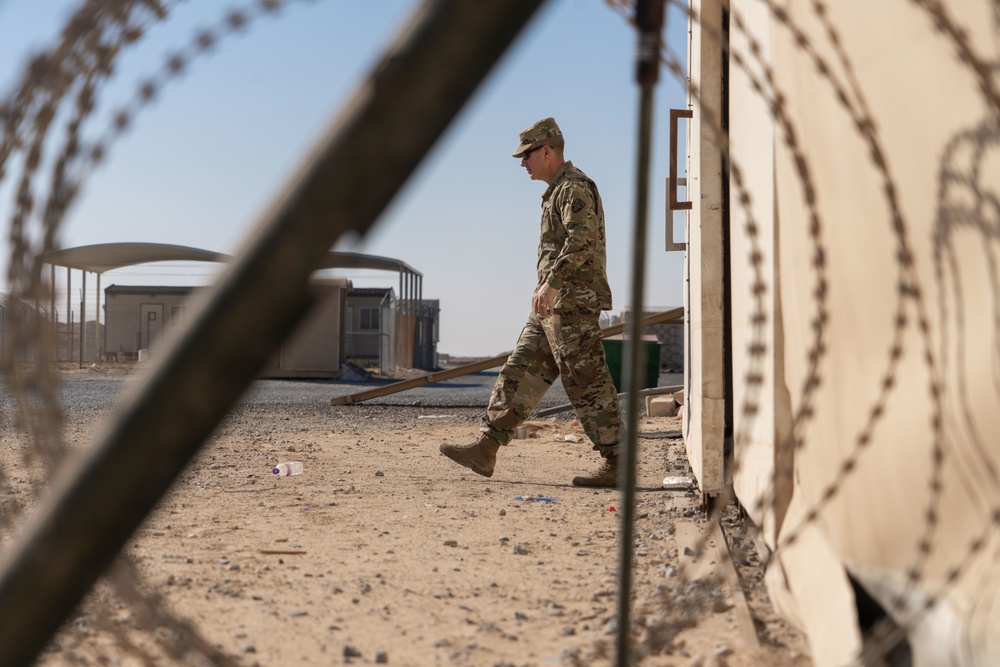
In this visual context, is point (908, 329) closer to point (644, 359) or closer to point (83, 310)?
point (644, 359)

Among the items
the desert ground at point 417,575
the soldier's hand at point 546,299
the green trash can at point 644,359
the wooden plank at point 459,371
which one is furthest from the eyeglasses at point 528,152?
the green trash can at point 644,359

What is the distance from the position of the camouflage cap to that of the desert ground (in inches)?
77.0

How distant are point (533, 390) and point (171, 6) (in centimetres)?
407

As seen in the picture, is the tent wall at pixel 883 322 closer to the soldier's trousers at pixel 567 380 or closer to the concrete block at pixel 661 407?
the soldier's trousers at pixel 567 380

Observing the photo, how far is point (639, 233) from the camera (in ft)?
4.98

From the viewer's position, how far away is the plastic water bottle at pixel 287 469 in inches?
234

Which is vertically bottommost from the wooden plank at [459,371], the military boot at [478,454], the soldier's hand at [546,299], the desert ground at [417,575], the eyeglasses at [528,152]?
the desert ground at [417,575]

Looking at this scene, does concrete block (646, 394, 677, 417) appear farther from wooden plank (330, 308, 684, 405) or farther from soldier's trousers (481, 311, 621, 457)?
soldier's trousers (481, 311, 621, 457)

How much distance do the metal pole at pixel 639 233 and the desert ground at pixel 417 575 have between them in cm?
9

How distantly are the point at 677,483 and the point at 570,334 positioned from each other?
1.01 m

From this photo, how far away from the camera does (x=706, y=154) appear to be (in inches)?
165

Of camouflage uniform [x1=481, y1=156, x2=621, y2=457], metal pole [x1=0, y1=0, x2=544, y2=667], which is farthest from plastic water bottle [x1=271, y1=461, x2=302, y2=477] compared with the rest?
metal pole [x1=0, y1=0, x2=544, y2=667]

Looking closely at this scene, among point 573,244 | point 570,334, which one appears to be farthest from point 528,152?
point 570,334

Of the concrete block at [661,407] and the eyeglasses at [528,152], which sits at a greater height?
the eyeglasses at [528,152]
